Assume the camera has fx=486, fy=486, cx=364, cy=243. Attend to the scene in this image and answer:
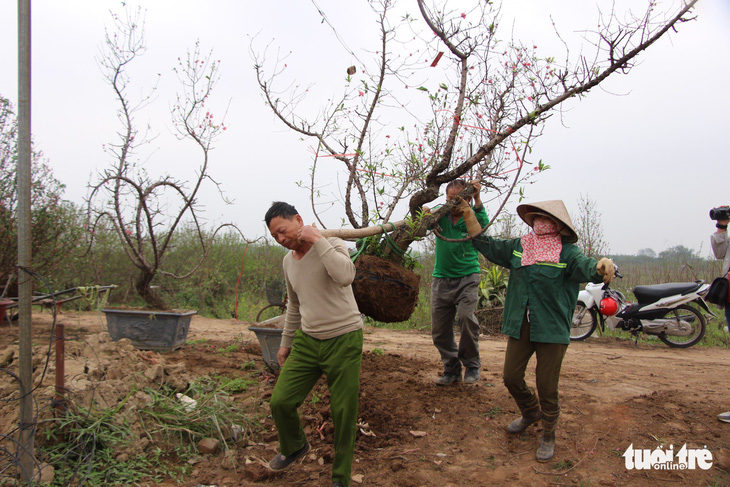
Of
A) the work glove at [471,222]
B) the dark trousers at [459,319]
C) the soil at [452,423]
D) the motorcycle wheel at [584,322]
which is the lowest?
the soil at [452,423]

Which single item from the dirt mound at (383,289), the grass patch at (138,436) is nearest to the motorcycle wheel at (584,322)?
the dirt mound at (383,289)

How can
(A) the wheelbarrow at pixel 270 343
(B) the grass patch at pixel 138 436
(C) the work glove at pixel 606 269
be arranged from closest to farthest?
(C) the work glove at pixel 606 269
(B) the grass patch at pixel 138 436
(A) the wheelbarrow at pixel 270 343

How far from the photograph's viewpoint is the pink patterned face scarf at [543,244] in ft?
10.5

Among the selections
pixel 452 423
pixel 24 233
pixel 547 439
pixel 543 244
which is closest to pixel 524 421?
pixel 547 439

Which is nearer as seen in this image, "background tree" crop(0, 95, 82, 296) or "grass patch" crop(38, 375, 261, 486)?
"grass patch" crop(38, 375, 261, 486)

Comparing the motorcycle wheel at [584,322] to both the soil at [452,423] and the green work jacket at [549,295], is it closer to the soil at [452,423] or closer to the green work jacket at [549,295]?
the soil at [452,423]

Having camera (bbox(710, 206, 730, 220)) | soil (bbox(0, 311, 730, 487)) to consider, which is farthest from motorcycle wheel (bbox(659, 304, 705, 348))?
camera (bbox(710, 206, 730, 220))

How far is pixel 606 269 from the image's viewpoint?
9.25 ft

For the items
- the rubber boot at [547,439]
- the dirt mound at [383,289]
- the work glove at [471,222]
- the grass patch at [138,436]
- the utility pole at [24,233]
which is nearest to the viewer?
the utility pole at [24,233]

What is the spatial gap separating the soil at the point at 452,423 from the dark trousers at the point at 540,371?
339 millimetres

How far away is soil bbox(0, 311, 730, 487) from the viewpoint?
10.1ft

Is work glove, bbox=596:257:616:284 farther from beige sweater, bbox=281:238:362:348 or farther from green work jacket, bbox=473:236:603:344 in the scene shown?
beige sweater, bbox=281:238:362:348

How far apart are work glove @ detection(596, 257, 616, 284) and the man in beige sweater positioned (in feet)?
4.73

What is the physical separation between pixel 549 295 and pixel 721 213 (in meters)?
2.01
